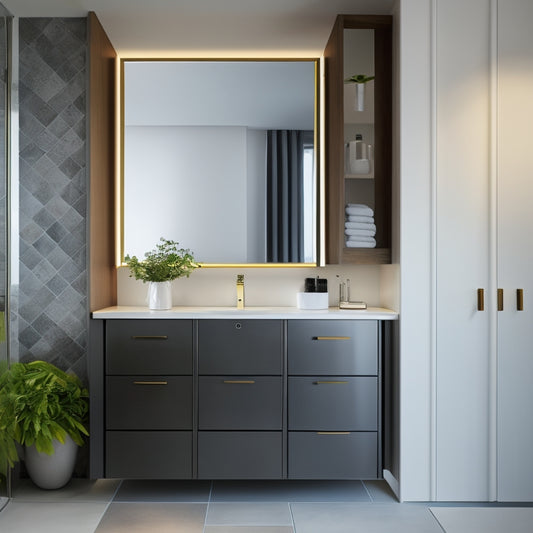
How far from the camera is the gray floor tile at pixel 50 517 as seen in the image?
2479 mm

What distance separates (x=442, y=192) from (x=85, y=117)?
195cm

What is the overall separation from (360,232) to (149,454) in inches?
61.9

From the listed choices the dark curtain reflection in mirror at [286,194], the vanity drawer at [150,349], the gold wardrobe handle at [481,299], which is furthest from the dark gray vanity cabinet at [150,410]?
the gold wardrobe handle at [481,299]

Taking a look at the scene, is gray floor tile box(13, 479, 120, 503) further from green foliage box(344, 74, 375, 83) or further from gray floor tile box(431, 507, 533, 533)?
green foliage box(344, 74, 375, 83)

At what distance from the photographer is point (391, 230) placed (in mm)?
2932

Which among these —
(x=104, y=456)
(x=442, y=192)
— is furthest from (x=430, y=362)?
(x=104, y=456)

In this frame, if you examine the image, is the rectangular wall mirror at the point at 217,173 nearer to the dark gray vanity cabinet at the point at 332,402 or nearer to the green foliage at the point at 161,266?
the green foliage at the point at 161,266

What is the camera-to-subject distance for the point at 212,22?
2982mm

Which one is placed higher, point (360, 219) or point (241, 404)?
point (360, 219)

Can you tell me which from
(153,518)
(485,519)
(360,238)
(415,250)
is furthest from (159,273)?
(485,519)

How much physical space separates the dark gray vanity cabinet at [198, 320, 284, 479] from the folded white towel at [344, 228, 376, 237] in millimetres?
605

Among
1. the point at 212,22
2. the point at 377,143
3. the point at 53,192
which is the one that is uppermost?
the point at 212,22

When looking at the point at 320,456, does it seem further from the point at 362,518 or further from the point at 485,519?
the point at 485,519

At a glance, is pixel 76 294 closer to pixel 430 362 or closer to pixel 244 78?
pixel 244 78
